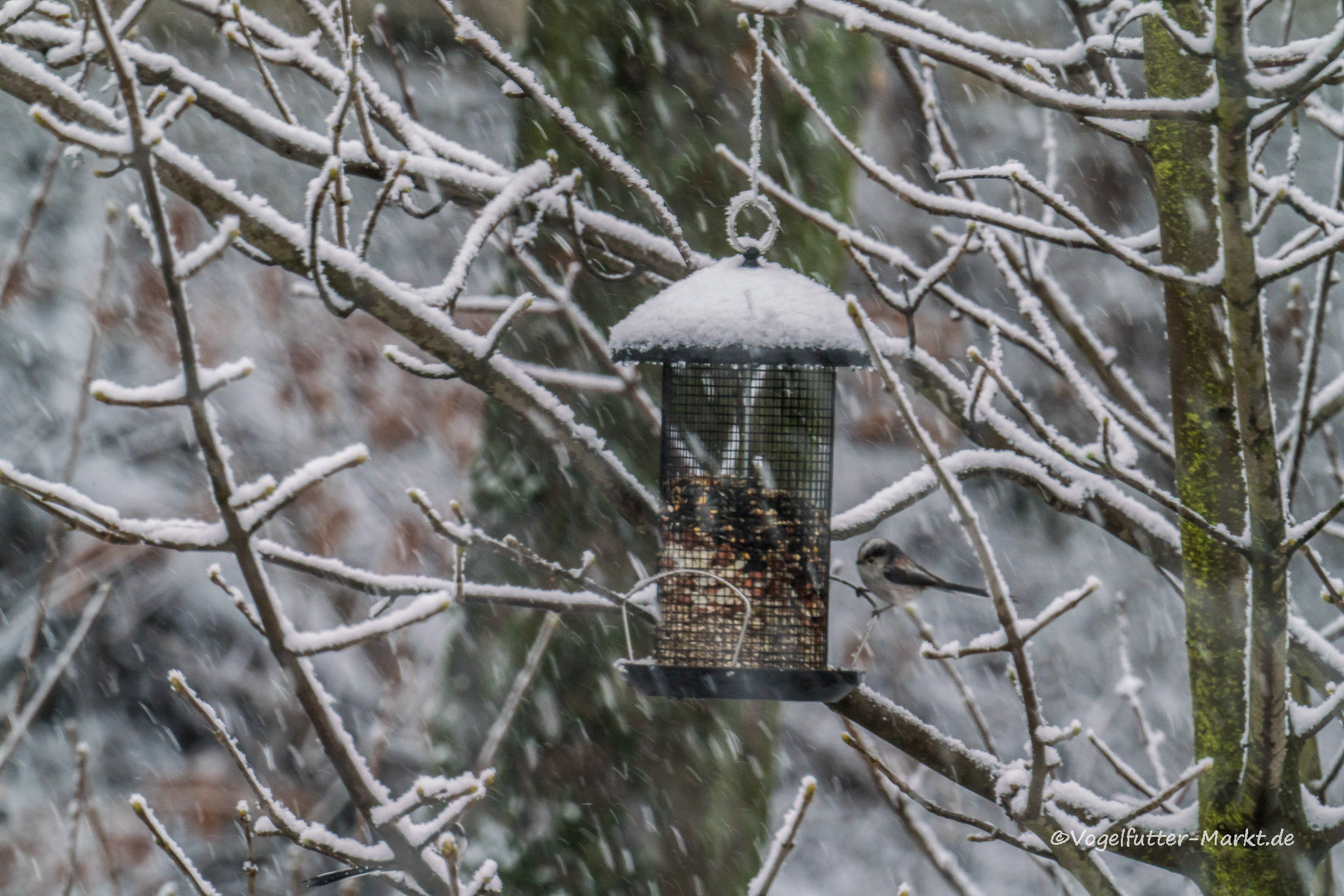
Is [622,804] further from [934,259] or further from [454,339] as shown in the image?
[934,259]

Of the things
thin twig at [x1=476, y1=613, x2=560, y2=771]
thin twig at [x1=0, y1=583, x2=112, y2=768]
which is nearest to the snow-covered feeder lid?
thin twig at [x1=476, y1=613, x2=560, y2=771]

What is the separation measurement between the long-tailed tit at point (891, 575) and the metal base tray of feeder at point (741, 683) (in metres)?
0.78

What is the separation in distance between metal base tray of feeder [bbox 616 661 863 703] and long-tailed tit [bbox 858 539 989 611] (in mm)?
784

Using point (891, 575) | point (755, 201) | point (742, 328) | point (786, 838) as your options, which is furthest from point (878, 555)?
point (786, 838)

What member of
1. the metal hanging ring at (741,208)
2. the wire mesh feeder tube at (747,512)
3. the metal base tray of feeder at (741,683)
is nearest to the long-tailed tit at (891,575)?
the wire mesh feeder tube at (747,512)

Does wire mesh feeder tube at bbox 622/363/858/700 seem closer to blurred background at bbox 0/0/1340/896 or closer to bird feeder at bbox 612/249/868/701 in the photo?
bird feeder at bbox 612/249/868/701

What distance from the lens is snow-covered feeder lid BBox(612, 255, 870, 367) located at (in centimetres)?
270

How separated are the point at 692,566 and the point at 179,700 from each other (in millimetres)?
4858

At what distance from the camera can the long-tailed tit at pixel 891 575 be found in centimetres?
353

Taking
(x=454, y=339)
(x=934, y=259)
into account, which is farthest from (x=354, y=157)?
(x=934, y=259)

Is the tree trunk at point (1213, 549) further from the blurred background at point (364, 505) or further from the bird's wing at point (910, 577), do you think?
the blurred background at point (364, 505)

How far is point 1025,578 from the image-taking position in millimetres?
7949

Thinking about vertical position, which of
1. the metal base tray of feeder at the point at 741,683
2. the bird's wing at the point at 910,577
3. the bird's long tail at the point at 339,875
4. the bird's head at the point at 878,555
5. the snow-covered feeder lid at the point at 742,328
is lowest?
the bird's long tail at the point at 339,875

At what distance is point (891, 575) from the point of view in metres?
3.55
